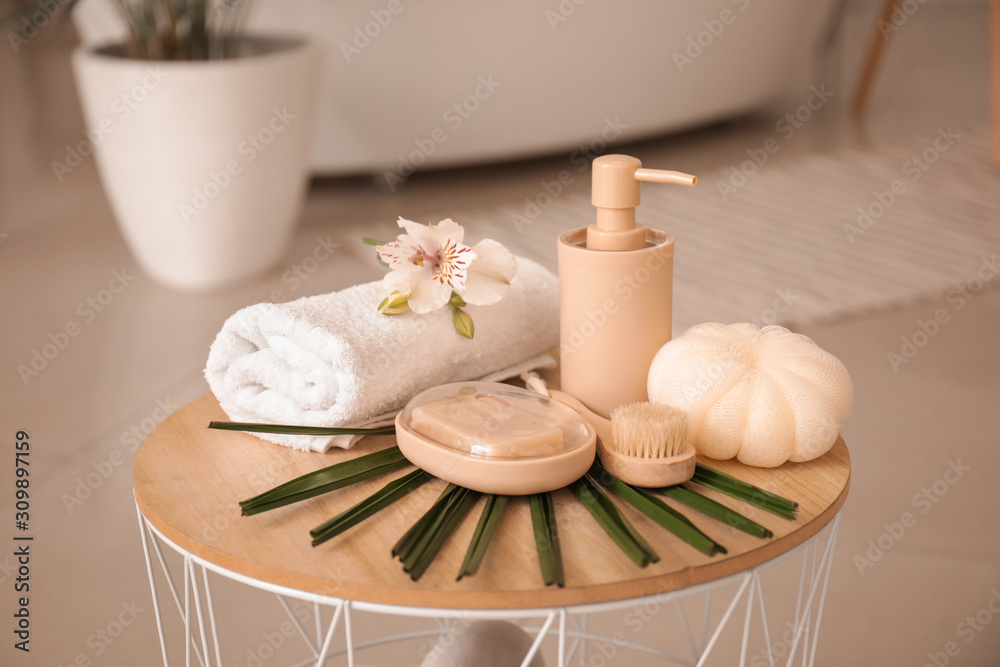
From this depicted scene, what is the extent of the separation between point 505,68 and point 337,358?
204 centimetres

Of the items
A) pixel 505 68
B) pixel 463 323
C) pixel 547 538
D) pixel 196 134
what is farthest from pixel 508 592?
pixel 505 68

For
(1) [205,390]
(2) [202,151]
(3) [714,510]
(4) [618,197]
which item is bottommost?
(1) [205,390]

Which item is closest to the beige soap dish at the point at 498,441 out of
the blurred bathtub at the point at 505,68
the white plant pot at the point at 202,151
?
the white plant pot at the point at 202,151

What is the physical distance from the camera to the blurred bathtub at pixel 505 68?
240cm

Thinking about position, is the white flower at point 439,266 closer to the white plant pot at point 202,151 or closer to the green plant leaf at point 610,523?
the green plant leaf at point 610,523

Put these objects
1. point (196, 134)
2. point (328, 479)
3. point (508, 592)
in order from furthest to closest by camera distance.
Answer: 1. point (196, 134)
2. point (328, 479)
3. point (508, 592)

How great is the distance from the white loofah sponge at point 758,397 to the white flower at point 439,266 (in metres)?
0.15

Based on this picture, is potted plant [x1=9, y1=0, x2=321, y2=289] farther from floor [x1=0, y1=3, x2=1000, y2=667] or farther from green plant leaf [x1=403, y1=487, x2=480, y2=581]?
green plant leaf [x1=403, y1=487, x2=480, y2=581]

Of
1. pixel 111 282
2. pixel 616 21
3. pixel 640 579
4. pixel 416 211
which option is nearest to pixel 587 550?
pixel 640 579

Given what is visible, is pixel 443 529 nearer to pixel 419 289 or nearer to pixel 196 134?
pixel 419 289

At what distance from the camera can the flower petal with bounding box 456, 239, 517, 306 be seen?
2.27 feet

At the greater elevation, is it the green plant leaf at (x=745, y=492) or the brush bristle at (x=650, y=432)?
the brush bristle at (x=650, y=432)

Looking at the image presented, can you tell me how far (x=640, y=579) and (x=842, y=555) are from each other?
2.63 ft

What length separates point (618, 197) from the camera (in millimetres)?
633
